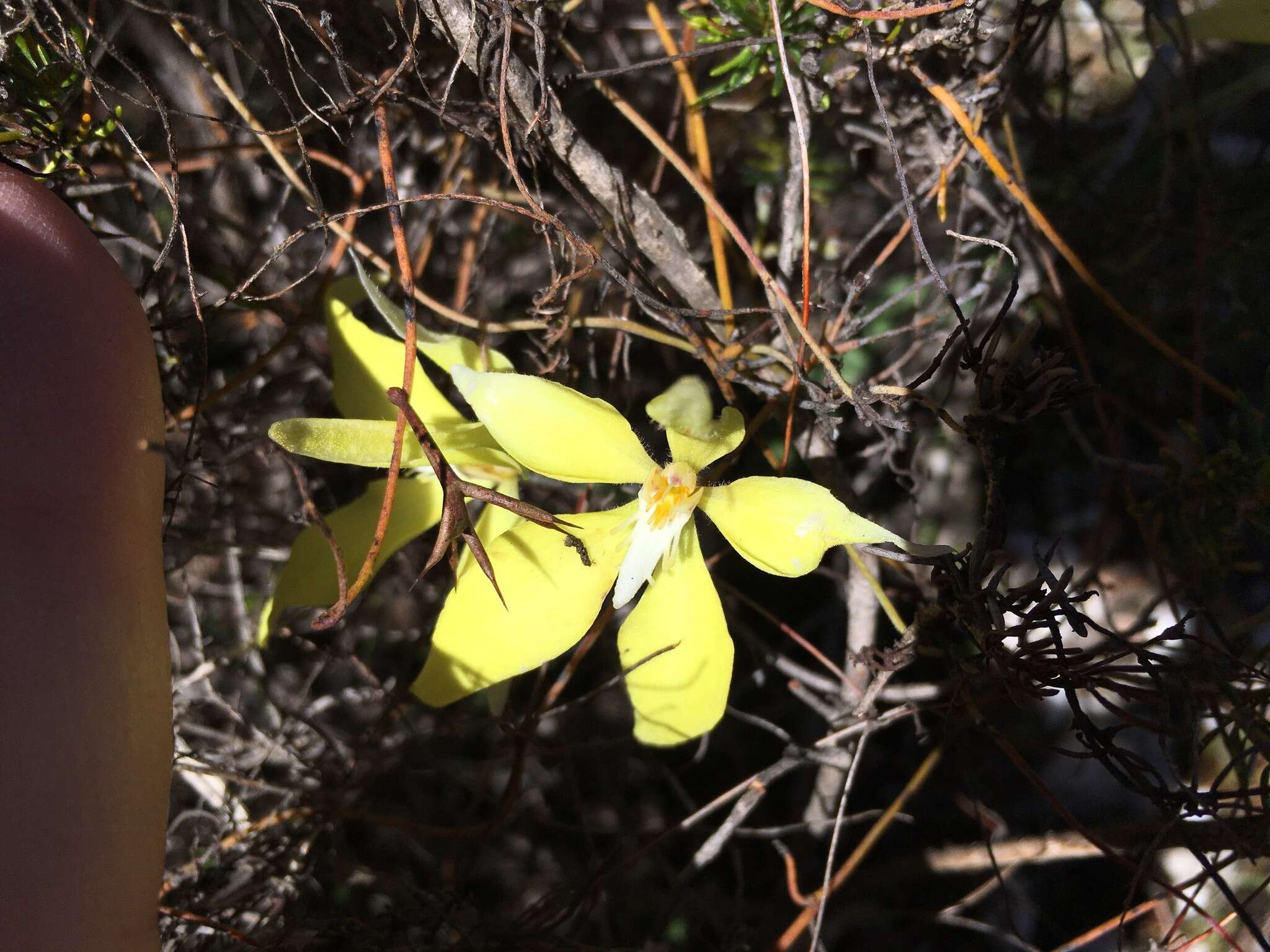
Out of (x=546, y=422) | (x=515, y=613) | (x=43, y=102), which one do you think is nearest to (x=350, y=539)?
(x=515, y=613)

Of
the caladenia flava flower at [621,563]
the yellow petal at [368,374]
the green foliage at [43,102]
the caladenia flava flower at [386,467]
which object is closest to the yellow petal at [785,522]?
the caladenia flava flower at [621,563]

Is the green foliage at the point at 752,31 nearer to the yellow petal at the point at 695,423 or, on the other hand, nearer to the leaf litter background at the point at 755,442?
the leaf litter background at the point at 755,442

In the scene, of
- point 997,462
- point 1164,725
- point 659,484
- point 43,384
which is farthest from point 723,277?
point 43,384

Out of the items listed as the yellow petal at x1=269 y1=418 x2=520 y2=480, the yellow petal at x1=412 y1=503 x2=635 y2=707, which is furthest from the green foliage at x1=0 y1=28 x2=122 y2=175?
the yellow petal at x1=412 y1=503 x2=635 y2=707

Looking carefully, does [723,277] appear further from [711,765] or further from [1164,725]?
[711,765]

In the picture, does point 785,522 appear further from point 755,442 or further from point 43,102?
point 43,102
